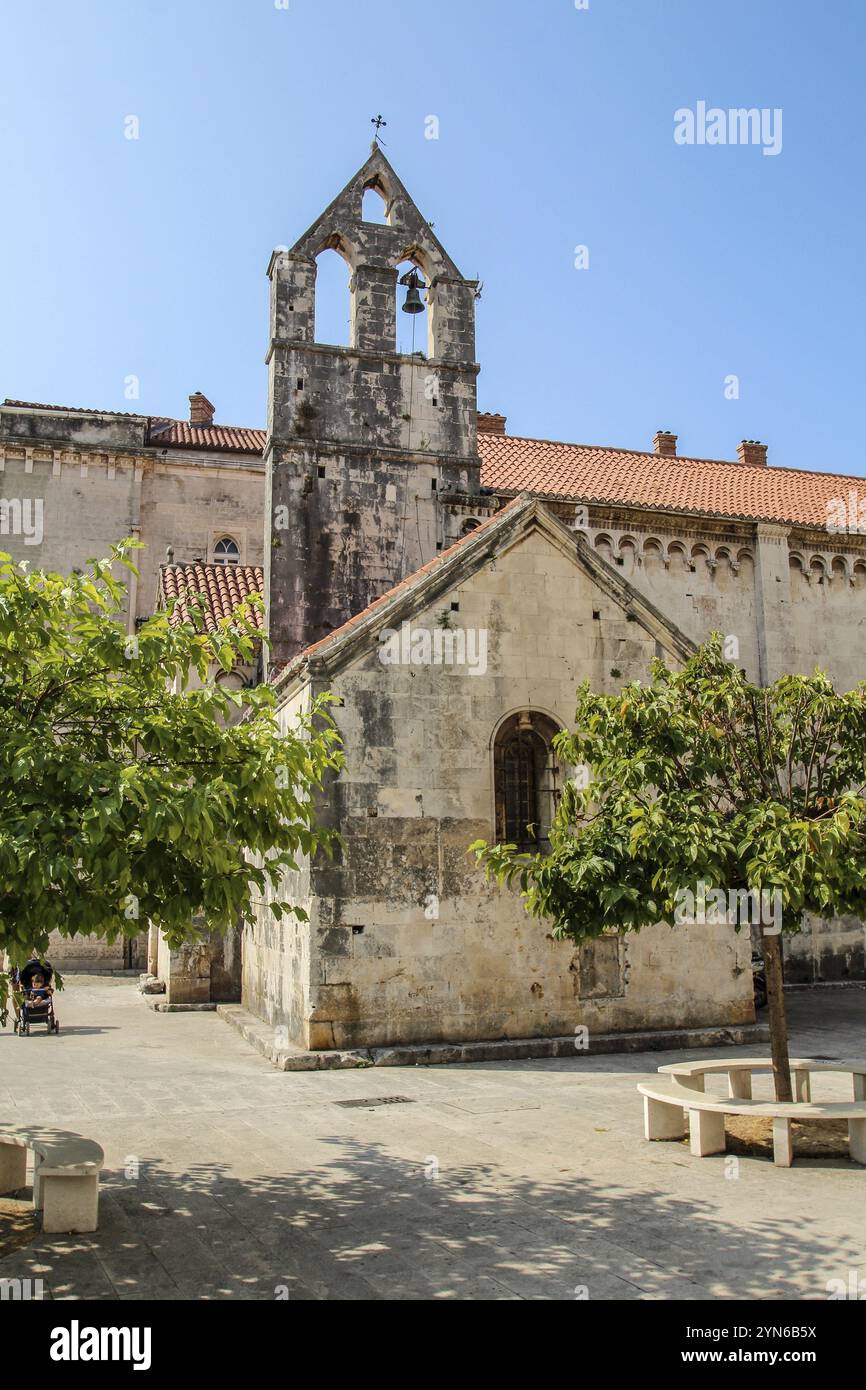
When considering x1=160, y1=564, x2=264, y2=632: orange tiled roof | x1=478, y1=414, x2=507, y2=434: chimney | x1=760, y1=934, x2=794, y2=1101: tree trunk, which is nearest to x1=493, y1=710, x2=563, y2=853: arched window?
x1=760, y1=934, x2=794, y2=1101: tree trunk

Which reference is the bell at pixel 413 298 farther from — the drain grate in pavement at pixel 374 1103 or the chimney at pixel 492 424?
the drain grate in pavement at pixel 374 1103

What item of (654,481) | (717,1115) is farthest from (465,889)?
(654,481)

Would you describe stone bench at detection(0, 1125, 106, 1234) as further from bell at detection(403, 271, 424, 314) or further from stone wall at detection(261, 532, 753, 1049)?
bell at detection(403, 271, 424, 314)

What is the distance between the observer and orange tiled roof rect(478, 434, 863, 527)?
932 inches

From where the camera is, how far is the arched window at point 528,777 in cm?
1513

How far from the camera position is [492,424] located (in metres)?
29.0

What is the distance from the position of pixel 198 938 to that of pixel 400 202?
1686 cm

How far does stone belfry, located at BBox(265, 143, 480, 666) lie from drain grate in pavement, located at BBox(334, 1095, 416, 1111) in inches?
358

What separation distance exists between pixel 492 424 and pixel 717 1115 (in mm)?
22876

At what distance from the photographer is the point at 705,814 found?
9.06m

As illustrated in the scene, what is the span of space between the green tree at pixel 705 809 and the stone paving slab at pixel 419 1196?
6.39 feet

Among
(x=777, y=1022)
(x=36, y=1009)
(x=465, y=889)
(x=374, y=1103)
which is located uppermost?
(x=465, y=889)

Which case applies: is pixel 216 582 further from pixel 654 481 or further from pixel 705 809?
pixel 705 809

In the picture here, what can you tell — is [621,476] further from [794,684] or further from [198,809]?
[198,809]
